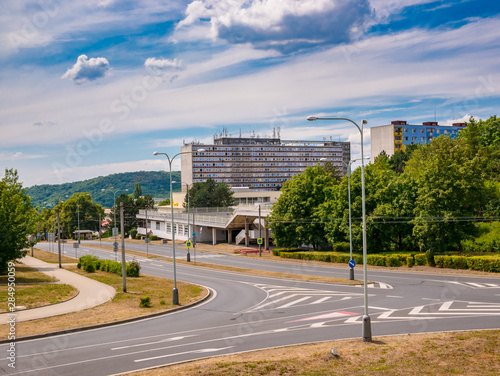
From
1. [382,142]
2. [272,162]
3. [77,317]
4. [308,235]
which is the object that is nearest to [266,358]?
[77,317]

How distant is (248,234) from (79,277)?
35951 millimetres

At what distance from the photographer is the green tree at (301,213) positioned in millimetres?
56375

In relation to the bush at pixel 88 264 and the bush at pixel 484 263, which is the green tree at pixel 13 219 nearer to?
the bush at pixel 88 264

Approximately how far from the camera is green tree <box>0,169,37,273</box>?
35.5 meters

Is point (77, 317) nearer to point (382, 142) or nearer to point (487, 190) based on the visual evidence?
point (487, 190)

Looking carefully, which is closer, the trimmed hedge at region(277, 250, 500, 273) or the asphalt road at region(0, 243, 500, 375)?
the asphalt road at region(0, 243, 500, 375)

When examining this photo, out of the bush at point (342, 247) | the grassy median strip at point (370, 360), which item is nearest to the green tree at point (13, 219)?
the grassy median strip at point (370, 360)

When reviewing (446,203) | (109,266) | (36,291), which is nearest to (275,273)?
(109,266)

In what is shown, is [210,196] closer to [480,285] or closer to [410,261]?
[410,261]

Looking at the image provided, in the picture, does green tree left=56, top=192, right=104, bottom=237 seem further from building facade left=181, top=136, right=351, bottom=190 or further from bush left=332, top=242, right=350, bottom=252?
bush left=332, top=242, right=350, bottom=252

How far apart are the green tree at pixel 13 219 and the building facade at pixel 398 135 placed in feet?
388

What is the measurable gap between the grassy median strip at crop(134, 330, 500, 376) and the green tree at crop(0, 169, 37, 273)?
86.9ft

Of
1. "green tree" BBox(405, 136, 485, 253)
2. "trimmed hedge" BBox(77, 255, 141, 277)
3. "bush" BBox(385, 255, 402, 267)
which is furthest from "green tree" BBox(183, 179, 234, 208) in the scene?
"green tree" BBox(405, 136, 485, 253)

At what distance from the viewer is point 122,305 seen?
26875mm
